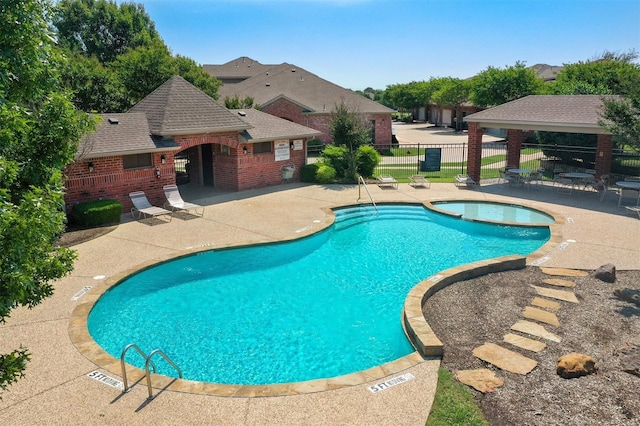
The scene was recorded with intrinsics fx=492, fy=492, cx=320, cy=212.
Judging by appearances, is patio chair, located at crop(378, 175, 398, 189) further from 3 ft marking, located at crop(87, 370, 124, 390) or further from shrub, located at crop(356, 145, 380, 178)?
3 ft marking, located at crop(87, 370, 124, 390)

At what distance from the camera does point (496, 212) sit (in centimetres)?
1912

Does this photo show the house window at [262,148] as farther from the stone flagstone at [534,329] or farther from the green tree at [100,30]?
the green tree at [100,30]

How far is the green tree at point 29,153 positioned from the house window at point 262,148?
1763 centimetres

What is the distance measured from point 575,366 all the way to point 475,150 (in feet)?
57.0

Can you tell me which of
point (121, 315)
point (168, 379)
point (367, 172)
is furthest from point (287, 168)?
point (168, 379)

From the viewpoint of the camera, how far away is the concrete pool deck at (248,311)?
6.59m

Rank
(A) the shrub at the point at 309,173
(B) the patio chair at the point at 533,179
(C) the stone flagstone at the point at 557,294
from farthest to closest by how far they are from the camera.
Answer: (A) the shrub at the point at 309,173
(B) the patio chair at the point at 533,179
(C) the stone flagstone at the point at 557,294

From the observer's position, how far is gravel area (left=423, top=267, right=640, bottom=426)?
6.64 m

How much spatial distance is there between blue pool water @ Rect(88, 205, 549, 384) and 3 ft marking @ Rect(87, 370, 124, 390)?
1117 mm

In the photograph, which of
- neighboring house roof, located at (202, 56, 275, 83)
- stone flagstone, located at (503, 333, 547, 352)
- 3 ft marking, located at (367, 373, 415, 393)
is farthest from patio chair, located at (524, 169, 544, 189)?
neighboring house roof, located at (202, 56, 275, 83)

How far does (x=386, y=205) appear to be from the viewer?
790 inches

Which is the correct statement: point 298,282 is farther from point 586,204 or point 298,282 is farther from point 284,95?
point 284,95

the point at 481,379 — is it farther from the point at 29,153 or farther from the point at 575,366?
the point at 29,153

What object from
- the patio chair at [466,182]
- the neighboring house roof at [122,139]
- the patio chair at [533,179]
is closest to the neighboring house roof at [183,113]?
the neighboring house roof at [122,139]
